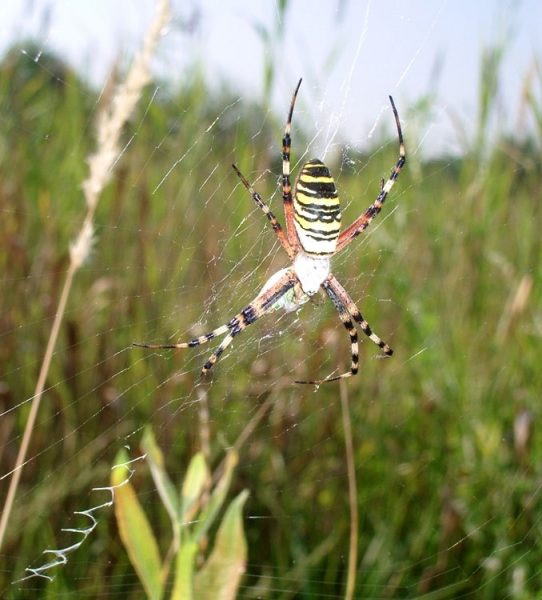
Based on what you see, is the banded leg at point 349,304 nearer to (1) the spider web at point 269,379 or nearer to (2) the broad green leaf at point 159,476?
(1) the spider web at point 269,379

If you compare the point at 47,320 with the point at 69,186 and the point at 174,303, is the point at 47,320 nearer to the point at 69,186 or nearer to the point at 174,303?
the point at 174,303

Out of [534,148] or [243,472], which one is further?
[534,148]

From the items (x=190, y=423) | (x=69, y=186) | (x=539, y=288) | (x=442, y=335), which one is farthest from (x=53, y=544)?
(x=539, y=288)

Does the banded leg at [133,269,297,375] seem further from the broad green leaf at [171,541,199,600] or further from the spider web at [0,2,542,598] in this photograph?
the broad green leaf at [171,541,199,600]

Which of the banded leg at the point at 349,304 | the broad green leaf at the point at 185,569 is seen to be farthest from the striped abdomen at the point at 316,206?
the broad green leaf at the point at 185,569

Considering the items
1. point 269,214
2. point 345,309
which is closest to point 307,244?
point 269,214
